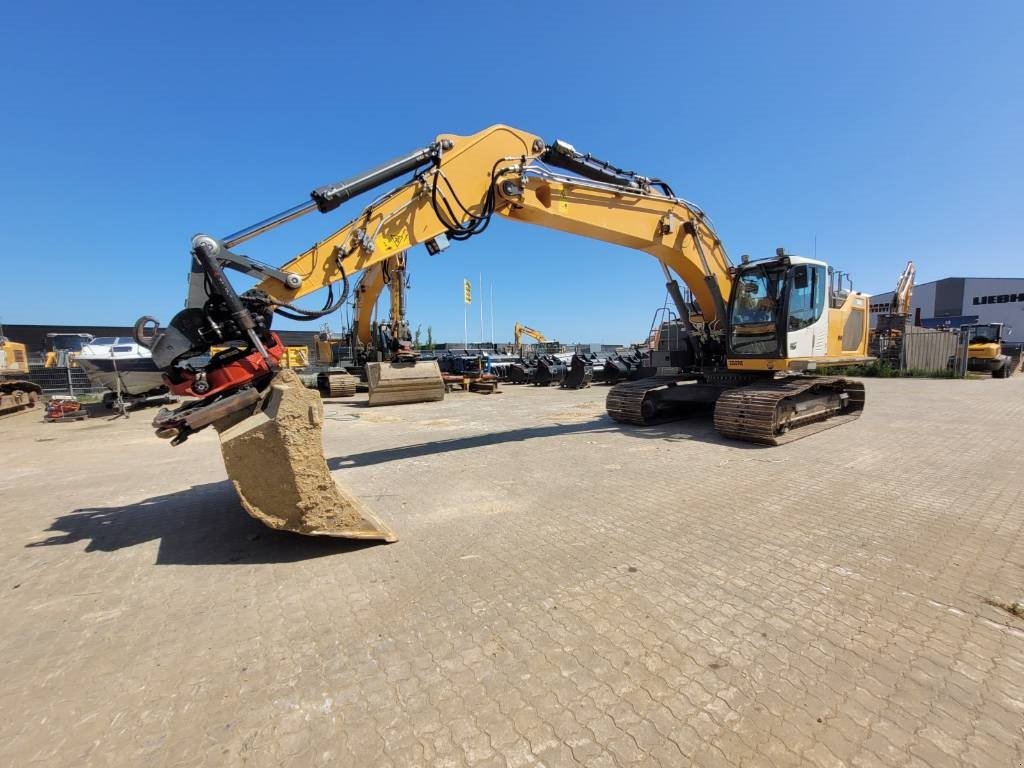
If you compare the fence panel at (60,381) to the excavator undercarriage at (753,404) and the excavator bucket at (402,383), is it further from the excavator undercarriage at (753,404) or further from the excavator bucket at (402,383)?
the excavator undercarriage at (753,404)

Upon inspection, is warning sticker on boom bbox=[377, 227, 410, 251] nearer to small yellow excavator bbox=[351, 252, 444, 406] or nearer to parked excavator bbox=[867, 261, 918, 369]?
small yellow excavator bbox=[351, 252, 444, 406]

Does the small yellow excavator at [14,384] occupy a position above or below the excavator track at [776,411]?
above

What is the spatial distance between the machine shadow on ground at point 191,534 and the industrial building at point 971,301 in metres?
59.1

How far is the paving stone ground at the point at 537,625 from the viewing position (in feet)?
6.43

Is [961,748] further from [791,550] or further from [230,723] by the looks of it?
[230,723]

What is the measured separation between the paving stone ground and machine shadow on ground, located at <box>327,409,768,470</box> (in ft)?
4.53

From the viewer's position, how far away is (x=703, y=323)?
900 centimetres

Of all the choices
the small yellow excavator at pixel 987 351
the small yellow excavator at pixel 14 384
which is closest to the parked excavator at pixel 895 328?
the small yellow excavator at pixel 987 351

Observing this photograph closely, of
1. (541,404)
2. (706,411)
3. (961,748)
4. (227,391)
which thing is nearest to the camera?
(961,748)

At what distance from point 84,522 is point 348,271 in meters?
3.69

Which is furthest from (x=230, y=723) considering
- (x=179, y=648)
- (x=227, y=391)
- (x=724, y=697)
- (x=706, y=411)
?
(x=706, y=411)

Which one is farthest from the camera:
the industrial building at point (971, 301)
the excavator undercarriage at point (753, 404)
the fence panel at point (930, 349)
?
the industrial building at point (971, 301)

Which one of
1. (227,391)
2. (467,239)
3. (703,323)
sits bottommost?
(227,391)

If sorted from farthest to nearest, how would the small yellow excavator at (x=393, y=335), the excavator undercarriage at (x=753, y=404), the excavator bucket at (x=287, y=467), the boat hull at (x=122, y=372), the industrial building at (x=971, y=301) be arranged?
the industrial building at (x=971, y=301) < the small yellow excavator at (x=393, y=335) < the boat hull at (x=122, y=372) < the excavator undercarriage at (x=753, y=404) < the excavator bucket at (x=287, y=467)
